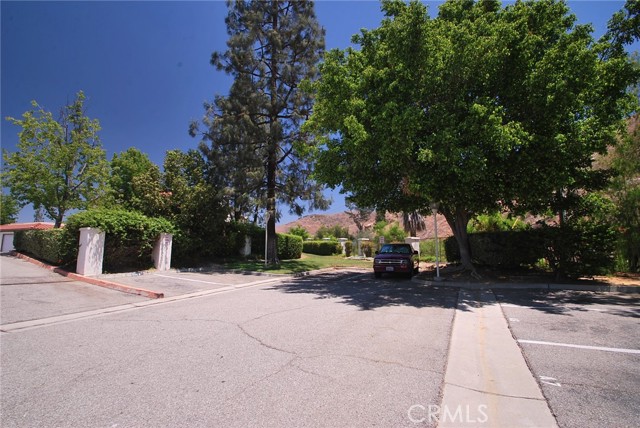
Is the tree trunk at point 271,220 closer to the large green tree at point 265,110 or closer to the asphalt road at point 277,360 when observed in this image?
the large green tree at point 265,110

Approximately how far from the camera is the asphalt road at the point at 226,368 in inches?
125

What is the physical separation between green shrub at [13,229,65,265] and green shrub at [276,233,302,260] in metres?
15.1

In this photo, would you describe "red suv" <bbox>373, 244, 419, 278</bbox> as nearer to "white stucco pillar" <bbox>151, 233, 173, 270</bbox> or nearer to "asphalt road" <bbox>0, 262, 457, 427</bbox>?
"asphalt road" <bbox>0, 262, 457, 427</bbox>

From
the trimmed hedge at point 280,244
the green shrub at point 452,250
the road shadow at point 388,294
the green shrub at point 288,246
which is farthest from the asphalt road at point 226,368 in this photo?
the green shrub at point 288,246

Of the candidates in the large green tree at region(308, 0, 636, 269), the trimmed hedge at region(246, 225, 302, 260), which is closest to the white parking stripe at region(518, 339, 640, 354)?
the large green tree at region(308, 0, 636, 269)

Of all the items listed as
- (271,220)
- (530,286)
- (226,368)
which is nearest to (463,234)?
(530,286)

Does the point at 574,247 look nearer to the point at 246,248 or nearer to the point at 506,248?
the point at 506,248

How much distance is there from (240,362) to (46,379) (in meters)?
2.38

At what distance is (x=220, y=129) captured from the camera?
66.5 feet

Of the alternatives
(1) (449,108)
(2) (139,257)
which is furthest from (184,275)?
(1) (449,108)

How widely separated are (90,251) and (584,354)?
16.2 metres

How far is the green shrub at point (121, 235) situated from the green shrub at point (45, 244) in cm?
78

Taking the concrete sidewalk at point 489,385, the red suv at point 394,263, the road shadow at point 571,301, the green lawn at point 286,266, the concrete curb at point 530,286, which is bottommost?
the concrete sidewalk at point 489,385

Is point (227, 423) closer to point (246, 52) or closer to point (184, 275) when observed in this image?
point (184, 275)
